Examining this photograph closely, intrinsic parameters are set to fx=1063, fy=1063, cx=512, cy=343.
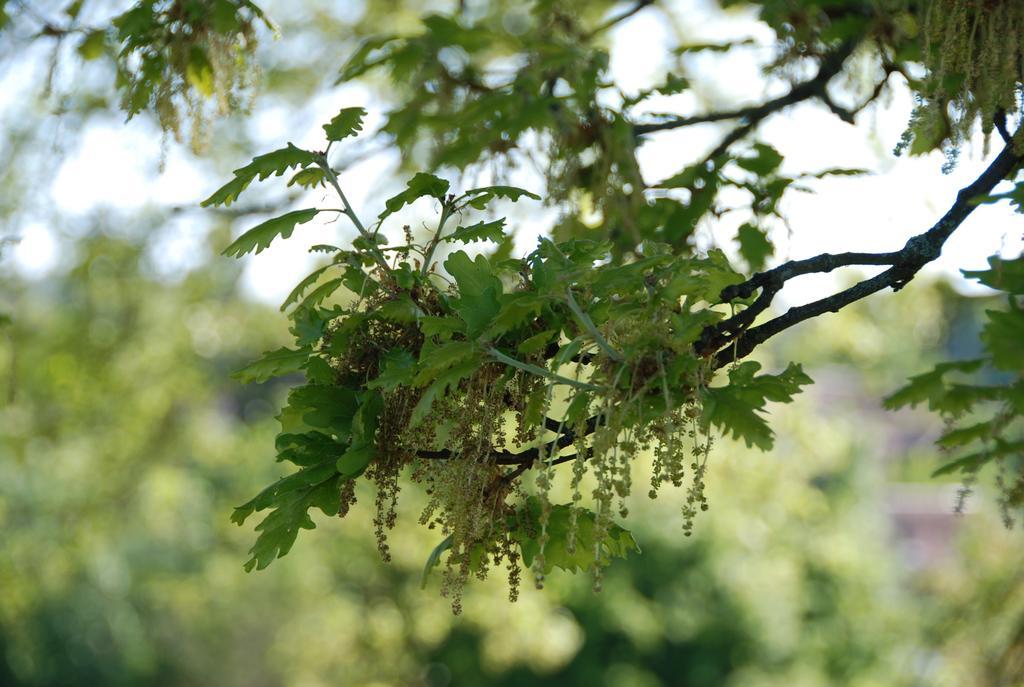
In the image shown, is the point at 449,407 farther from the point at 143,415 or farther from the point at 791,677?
the point at 791,677

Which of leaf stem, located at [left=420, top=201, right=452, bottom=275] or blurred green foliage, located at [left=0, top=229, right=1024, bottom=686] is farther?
blurred green foliage, located at [left=0, top=229, right=1024, bottom=686]

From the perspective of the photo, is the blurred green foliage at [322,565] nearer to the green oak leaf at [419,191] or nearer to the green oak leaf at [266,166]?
the green oak leaf at [419,191]

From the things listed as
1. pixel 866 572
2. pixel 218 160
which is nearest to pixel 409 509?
pixel 218 160

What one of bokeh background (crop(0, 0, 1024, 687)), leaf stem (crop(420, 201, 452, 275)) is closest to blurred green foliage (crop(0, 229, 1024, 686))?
bokeh background (crop(0, 0, 1024, 687))

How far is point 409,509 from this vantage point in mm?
10297

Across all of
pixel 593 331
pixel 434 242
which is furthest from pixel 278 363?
pixel 593 331

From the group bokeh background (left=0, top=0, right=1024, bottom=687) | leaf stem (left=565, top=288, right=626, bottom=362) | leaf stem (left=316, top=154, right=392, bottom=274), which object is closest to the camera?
leaf stem (left=565, top=288, right=626, bottom=362)

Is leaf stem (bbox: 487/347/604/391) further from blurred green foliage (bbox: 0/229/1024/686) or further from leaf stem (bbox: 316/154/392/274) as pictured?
blurred green foliage (bbox: 0/229/1024/686)

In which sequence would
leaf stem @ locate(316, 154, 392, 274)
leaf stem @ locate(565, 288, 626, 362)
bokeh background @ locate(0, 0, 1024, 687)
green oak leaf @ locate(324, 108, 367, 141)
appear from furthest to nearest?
bokeh background @ locate(0, 0, 1024, 687)
green oak leaf @ locate(324, 108, 367, 141)
leaf stem @ locate(316, 154, 392, 274)
leaf stem @ locate(565, 288, 626, 362)

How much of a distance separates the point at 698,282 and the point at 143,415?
8.87m

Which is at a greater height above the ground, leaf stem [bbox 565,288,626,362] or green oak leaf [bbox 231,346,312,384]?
leaf stem [bbox 565,288,626,362]

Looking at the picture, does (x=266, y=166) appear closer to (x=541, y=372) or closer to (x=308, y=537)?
(x=541, y=372)

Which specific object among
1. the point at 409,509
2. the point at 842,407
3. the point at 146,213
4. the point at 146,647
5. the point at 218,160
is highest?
the point at 842,407

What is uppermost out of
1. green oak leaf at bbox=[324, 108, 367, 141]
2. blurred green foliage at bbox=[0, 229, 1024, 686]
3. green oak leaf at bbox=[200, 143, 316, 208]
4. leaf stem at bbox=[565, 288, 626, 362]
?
blurred green foliage at bbox=[0, 229, 1024, 686]
